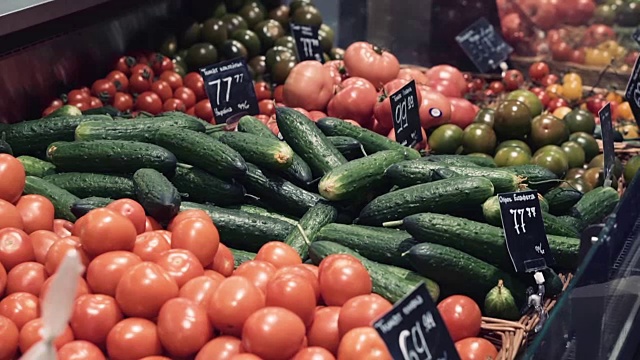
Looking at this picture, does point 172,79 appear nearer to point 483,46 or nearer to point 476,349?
point 483,46

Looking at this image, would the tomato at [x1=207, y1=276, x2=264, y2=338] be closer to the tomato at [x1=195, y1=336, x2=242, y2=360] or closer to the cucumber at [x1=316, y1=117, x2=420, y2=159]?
the tomato at [x1=195, y1=336, x2=242, y2=360]

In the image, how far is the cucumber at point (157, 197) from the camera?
8.57 ft

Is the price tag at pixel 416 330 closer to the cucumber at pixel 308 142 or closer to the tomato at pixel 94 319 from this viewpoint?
the tomato at pixel 94 319

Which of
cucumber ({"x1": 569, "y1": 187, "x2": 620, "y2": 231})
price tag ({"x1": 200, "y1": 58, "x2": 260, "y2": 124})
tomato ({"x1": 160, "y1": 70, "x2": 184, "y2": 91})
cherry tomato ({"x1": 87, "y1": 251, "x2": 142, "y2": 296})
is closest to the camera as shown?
cherry tomato ({"x1": 87, "y1": 251, "x2": 142, "y2": 296})

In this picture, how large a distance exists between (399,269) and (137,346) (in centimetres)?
96

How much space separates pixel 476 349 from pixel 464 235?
1.50 feet

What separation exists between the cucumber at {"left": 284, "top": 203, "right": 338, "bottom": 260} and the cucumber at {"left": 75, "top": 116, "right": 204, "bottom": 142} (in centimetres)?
66

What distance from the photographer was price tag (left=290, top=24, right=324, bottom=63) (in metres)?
4.66

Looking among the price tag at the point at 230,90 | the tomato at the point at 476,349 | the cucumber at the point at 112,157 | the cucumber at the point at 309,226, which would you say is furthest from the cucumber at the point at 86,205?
the tomato at the point at 476,349

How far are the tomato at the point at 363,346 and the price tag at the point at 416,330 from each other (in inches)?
6.7

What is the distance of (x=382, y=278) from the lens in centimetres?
243

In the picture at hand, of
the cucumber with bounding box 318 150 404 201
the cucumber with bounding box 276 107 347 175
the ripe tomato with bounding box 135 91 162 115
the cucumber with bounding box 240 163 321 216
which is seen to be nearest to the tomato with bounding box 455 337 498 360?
the cucumber with bounding box 318 150 404 201

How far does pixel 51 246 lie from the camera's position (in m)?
2.26

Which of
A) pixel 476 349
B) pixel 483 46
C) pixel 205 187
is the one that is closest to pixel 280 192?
pixel 205 187
